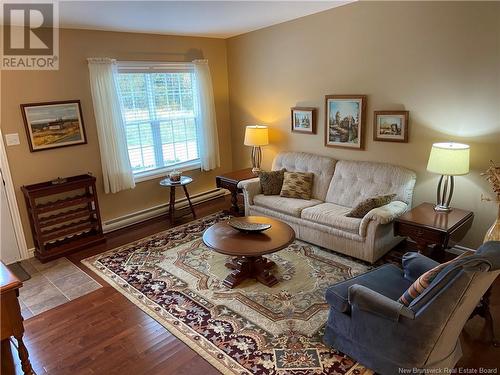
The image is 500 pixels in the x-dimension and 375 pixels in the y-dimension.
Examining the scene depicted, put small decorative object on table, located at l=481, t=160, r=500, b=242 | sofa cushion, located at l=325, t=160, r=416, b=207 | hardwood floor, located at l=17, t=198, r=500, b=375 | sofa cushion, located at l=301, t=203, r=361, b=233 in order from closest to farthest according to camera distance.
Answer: hardwood floor, located at l=17, t=198, r=500, b=375 → small decorative object on table, located at l=481, t=160, r=500, b=242 → sofa cushion, located at l=301, t=203, r=361, b=233 → sofa cushion, located at l=325, t=160, r=416, b=207

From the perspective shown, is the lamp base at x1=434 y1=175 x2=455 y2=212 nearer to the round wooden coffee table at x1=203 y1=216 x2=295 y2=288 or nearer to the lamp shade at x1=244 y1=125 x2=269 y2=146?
the round wooden coffee table at x1=203 y1=216 x2=295 y2=288

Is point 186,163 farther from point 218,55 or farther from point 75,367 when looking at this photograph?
point 75,367

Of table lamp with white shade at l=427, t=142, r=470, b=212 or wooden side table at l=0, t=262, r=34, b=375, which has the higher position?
table lamp with white shade at l=427, t=142, r=470, b=212

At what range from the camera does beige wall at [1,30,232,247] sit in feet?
12.1

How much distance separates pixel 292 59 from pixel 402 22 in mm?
1479

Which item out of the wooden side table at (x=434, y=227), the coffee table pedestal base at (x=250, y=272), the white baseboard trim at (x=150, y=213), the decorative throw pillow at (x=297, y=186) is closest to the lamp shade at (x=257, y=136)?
the decorative throw pillow at (x=297, y=186)

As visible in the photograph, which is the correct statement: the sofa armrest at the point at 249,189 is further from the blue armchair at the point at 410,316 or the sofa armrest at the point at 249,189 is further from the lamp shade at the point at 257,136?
the blue armchair at the point at 410,316

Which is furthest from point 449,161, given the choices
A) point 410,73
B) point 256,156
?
point 256,156

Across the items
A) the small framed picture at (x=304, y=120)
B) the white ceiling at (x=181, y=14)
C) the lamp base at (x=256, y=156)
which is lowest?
the lamp base at (x=256, y=156)

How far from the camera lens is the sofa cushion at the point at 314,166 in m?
4.34

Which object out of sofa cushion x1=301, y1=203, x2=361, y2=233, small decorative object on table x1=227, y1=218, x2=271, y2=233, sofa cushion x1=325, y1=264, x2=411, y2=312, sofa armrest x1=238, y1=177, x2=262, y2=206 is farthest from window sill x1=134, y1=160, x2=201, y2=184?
sofa cushion x1=325, y1=264, x2=411, y2=312

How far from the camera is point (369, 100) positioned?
157 inches

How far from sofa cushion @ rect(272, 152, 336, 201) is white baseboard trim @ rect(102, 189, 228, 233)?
4.50 ft

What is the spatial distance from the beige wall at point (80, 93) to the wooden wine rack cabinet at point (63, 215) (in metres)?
0.19
